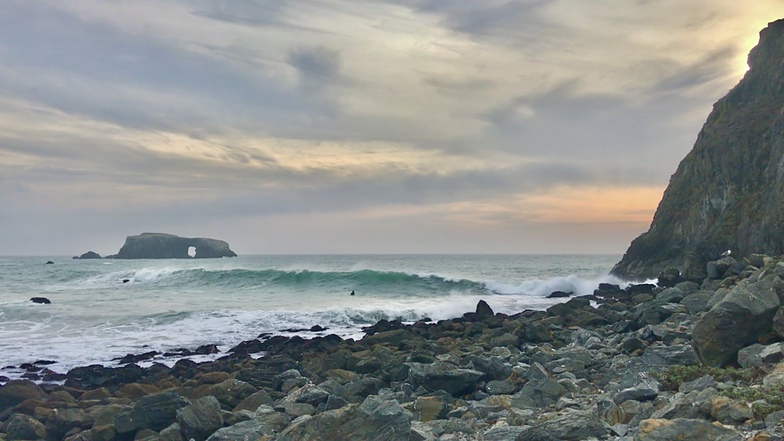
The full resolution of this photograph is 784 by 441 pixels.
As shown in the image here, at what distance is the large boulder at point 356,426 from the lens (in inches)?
225

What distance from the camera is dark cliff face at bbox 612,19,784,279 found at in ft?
90.1

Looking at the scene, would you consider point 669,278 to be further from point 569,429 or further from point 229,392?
point 569,429

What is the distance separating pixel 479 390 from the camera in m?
9.49

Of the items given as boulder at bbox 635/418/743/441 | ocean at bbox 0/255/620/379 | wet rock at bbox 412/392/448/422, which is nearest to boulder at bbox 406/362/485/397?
wet rock at bbox 412/392/448/422

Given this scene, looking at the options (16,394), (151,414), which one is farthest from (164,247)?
(151,414)

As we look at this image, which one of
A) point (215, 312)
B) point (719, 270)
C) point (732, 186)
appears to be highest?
point (732, 186)

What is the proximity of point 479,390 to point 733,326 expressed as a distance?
13.6ft

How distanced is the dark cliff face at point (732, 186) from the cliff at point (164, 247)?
140672 mm

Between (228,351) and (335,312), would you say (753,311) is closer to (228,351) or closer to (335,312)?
(228,351)

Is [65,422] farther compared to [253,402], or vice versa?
[253,402]

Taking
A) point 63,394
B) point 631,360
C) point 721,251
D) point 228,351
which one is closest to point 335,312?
point 228,351

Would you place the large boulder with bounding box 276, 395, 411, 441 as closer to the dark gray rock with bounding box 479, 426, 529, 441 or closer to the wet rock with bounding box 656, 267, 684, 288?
the dark gray rock with bounding box 479, 426, 529, 441

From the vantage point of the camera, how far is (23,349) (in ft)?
57.6

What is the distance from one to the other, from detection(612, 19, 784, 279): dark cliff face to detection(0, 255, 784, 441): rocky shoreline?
15777 millimetres
